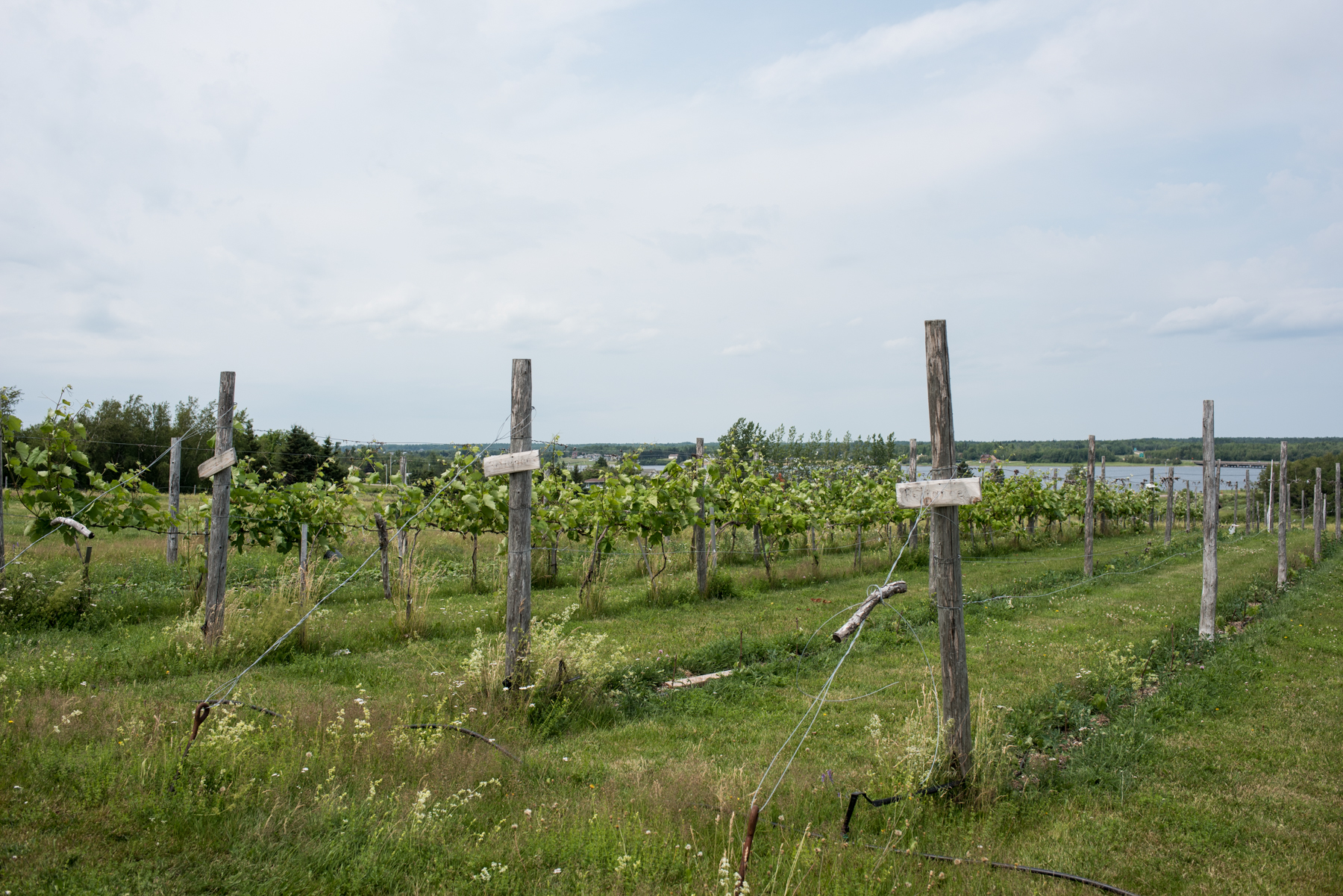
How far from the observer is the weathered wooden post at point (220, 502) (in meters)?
6.41

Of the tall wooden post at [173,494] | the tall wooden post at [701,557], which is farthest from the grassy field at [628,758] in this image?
the tall wooden post at [173,494]

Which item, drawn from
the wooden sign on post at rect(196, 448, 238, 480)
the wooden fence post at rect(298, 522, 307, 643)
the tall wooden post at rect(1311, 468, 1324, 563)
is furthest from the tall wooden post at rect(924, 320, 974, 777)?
the tall wooden post at rect(1311, 468, 1324, 563)

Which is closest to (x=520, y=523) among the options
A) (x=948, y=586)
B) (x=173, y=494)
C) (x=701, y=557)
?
(x=948, y=586)

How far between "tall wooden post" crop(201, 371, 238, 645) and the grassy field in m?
0.24

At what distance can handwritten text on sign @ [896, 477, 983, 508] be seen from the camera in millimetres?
3631

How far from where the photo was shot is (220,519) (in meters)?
6.55

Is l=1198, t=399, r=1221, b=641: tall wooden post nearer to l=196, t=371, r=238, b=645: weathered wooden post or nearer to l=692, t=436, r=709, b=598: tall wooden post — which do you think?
l=692, t=436, r=709, b=598: tall wooden post

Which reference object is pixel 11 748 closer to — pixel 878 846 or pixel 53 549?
pixel 878 846

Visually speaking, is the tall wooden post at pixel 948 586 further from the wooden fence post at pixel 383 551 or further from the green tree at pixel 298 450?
the green tree at pixel 298 450

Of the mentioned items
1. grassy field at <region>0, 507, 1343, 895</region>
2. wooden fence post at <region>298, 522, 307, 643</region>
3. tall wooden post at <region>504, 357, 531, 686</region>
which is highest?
tall wooden post at <region>504, 357, 531, 686</region>

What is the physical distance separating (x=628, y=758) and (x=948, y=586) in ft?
6.84

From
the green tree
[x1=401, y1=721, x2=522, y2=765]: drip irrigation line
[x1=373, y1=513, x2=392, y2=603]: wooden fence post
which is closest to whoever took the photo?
[x1=401, y1=721, x2=522, y2=765]: drip irrigation line

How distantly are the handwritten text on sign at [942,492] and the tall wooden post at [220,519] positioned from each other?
18.7ft

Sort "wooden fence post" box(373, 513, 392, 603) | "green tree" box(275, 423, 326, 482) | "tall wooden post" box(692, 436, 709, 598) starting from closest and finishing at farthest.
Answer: "wooden fence post" box(373, 513, 392, 603), "tall wooden post" box(692, 436, 709, 598), "green tree" box(275, 423, 326, 482)
